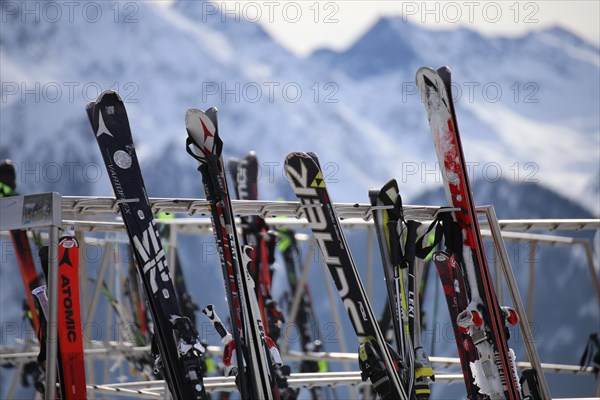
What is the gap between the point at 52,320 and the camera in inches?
144

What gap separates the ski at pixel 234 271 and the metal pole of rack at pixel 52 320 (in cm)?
74

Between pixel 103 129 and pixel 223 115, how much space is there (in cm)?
885

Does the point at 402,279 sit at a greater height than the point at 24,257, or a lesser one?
lesser

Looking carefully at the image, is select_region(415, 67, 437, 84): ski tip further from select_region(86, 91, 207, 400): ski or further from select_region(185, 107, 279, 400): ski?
select_region(86, 91, 207, 400): ski

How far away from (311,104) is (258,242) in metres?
6.57

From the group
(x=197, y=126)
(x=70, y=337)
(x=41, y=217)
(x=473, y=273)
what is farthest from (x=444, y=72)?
(x=70, y=337)

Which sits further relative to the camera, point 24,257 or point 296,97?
point 296,97

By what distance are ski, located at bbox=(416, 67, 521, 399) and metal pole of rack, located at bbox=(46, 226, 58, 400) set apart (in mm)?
1968

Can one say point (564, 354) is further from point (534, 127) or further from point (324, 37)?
point (324, 37)

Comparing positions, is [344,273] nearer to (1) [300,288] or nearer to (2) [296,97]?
(1) [300,288]

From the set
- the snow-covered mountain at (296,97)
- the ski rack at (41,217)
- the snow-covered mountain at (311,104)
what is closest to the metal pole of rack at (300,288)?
the ski rack at (41,217)

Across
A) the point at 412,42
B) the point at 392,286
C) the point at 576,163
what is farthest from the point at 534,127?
the point at 392,286

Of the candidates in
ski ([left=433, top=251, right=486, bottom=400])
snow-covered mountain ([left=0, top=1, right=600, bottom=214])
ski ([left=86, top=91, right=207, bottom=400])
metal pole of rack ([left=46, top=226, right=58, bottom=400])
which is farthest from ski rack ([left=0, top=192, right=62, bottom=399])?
snow-covered mountain ([left=0, top=1, right=600, bottom=214])

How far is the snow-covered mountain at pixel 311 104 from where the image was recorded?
11805 millimetres
